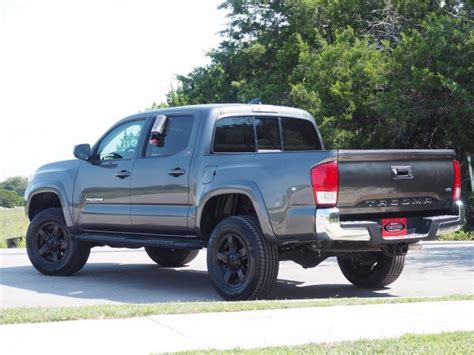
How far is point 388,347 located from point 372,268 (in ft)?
14.7

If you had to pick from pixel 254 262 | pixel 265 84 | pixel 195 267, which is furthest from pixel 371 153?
pixel 265 84

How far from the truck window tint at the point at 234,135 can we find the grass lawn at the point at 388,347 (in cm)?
411

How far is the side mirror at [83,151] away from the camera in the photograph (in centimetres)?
1101

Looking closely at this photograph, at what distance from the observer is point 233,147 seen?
32.5 feet

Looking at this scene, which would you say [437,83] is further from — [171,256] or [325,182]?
[325,182]

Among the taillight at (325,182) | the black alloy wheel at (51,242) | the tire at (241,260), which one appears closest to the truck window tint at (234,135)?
the tire at (241,260)

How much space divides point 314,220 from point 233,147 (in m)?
1.93

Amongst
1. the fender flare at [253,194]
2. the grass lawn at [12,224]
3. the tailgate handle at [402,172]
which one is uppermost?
the tailgate handle at [402,172]

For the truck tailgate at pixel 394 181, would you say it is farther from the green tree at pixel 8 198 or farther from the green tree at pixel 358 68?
the green tree at pixel 358 68

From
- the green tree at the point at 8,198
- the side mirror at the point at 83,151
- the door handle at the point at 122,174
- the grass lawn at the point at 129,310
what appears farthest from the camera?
the green tree at the point at 8,198

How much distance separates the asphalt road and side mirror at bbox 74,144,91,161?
1.67 m

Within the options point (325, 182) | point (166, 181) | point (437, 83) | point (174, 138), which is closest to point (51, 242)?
point (166, 181)

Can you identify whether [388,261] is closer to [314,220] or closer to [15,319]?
[314,220]

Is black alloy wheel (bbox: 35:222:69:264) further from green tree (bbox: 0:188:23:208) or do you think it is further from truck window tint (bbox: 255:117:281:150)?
green tree (bbox: 0:188:23:208)
